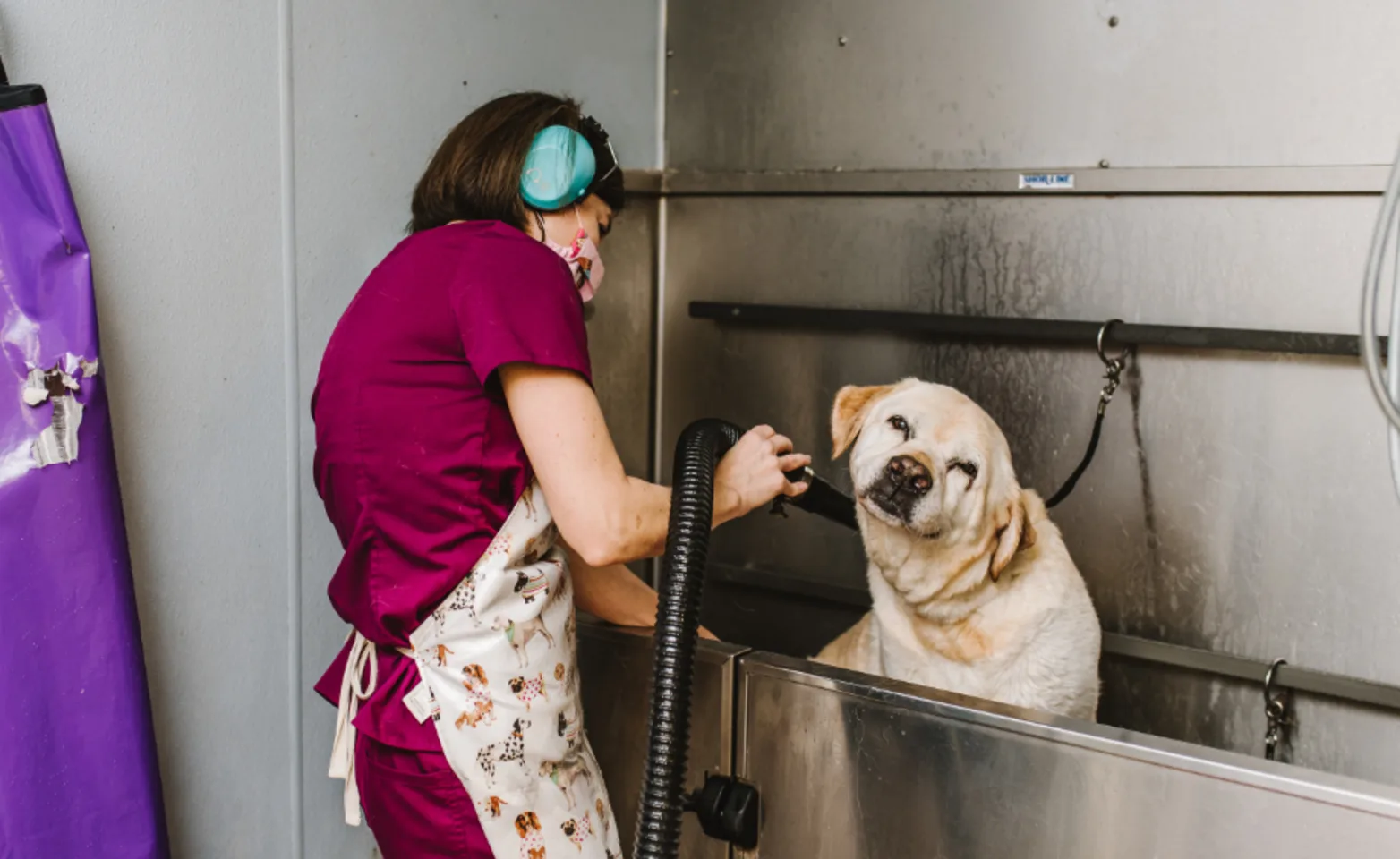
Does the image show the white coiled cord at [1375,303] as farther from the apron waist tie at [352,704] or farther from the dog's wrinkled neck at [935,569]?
the apron waist tie at [352,704]

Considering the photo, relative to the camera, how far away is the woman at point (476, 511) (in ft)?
4.28

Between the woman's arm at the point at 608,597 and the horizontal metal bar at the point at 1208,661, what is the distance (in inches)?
27.0

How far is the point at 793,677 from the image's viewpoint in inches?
58.4

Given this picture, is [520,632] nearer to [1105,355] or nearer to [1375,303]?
[1375,303]

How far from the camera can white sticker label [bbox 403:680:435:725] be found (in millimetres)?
1356

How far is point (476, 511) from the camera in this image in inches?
53.2

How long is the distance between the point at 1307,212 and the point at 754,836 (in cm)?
130

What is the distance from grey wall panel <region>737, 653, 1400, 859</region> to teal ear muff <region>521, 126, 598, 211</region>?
65 cm

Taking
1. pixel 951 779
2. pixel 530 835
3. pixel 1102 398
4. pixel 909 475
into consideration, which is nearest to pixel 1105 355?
pixel 1102 398

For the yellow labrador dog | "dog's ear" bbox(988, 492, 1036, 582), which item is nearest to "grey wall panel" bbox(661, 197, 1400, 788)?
the yellow labrador dog

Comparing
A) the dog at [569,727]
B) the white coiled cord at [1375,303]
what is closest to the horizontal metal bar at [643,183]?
the dog at [569,727]

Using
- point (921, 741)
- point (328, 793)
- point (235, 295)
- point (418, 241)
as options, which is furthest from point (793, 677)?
point (235, 295)

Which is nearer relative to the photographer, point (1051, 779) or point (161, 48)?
point (1051, 779)

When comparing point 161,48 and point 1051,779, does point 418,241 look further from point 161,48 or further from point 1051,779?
point 1051,779
